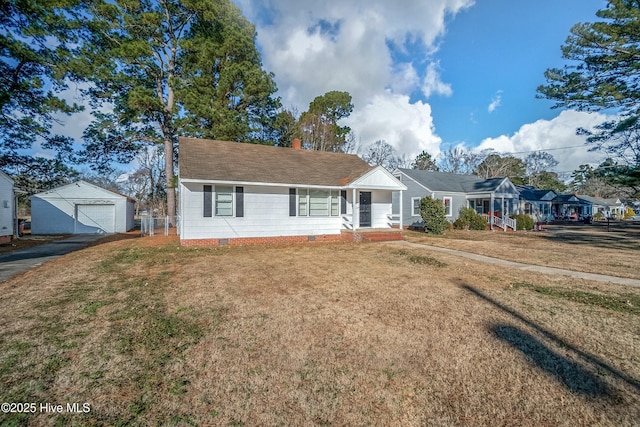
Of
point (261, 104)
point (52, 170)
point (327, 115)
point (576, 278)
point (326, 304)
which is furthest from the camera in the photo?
point (327, 115)

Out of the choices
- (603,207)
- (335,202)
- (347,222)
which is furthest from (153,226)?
(603,207)

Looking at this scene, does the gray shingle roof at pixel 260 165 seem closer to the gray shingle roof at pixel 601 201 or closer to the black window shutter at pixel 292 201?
the black window shutter at pixel 292 201

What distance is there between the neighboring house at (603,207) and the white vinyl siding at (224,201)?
54.9m

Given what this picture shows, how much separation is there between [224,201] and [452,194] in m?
19.0

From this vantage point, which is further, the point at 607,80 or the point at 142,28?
the point at 142,28

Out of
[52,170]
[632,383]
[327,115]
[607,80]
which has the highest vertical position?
[327,115]

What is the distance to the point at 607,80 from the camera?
1642 centimetres

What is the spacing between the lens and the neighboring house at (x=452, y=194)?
23.1m

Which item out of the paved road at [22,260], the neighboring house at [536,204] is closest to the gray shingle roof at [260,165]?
the paved road at [22,260]

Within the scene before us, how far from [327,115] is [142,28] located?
18.9 m

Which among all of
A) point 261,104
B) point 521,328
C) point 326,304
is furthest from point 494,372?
point 261,104

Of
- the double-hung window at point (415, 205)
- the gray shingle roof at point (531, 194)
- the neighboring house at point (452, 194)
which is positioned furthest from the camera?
the gray shingle roof at point (531, 194)

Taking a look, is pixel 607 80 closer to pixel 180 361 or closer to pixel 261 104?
pixel 261 104

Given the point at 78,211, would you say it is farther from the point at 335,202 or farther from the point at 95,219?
the point at 335,202
